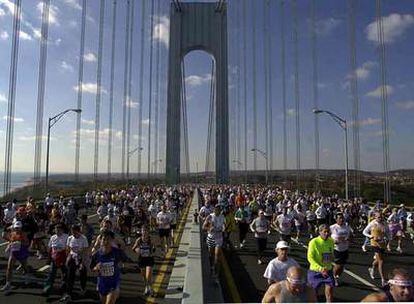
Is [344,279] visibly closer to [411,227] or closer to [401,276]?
[401,276]

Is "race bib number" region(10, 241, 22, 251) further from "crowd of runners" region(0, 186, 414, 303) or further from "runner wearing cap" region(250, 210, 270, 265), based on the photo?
"runner wearing cap" region(250, 210, 270, 265)

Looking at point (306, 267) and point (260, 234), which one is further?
point (260, 234)

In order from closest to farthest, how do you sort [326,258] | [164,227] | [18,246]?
[326,258]
[18,246]
[164,227]

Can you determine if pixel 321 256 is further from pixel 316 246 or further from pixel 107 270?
pixel 107 270

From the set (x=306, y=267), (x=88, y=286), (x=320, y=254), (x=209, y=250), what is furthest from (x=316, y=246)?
(x=88, y=286)

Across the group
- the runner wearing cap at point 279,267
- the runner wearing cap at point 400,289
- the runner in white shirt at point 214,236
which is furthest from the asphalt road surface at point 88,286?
the runner wearing cap at point 400,289

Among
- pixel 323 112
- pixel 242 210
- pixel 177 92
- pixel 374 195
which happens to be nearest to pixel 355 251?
pixel 242 210
